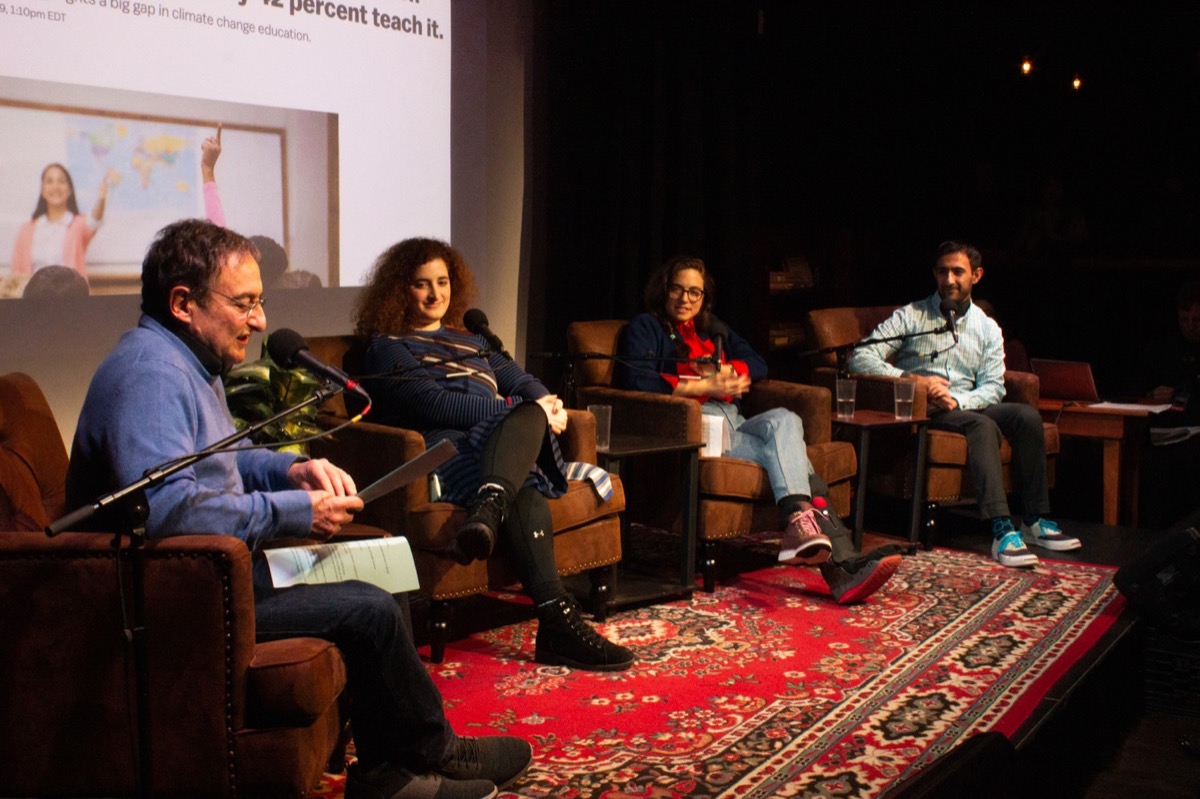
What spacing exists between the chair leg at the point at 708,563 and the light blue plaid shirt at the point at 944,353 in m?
1.20

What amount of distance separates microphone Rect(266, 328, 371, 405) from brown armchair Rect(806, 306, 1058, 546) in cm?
288

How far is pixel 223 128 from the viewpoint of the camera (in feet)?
13.0

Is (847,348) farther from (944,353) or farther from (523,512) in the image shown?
(523,512)

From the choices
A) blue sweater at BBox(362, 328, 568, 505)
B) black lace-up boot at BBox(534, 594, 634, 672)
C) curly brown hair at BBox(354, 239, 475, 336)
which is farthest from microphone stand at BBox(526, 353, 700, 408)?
black lace-up boot at BBox(534, 594, 634, 672)

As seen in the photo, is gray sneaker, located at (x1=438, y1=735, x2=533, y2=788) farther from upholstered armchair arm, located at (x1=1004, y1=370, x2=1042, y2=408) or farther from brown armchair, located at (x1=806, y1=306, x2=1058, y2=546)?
upholstered armchair arm, located at (x1=1004, y1=370, x2=1042, y2=408)

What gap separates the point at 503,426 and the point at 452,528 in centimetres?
33

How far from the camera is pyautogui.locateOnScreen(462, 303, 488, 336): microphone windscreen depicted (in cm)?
375

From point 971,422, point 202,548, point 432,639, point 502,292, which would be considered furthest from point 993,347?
point 202,548

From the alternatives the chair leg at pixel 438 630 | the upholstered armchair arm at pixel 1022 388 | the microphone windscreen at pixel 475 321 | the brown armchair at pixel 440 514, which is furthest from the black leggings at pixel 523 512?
the upholstered armchair arm at pixel 1022 388

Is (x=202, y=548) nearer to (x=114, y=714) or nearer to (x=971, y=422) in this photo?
(x=114, y=714)

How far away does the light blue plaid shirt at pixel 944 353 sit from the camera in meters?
4.97

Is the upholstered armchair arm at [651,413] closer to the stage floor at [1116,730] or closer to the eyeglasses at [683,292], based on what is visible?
the eyeglasses at [683,292]

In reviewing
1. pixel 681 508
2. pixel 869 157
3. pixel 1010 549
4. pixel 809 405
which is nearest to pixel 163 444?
pixel 681 508

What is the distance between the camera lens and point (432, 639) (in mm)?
3473
